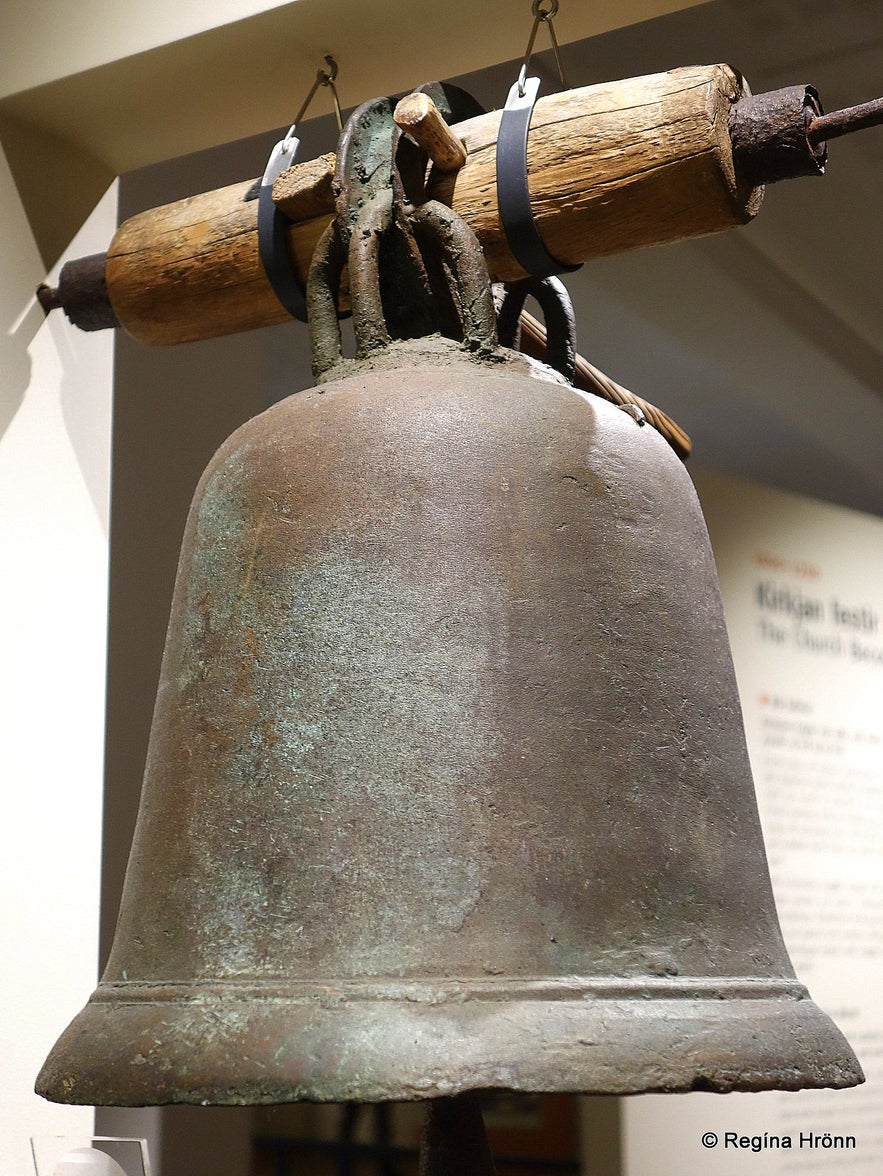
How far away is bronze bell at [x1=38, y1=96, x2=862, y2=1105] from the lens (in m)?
0.68

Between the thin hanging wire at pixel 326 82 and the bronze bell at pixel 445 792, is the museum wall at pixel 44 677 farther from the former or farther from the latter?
the bronze bell at pixel 445 792

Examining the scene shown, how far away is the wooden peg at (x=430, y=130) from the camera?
0.90m

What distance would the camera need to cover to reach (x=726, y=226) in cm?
93

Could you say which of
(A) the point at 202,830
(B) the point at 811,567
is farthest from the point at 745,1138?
(A) the point at 202,830

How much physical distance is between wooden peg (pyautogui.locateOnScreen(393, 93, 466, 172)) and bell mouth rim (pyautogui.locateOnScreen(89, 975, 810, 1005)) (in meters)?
0.56

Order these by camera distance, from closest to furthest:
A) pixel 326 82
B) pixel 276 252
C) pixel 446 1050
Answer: pixel 446 1050, pixel 276 252, pixel 326 82

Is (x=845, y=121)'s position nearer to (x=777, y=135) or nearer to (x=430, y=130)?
(x=777, y=135)

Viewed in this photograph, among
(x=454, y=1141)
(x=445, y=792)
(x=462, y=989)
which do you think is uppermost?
(x=445, y=792)

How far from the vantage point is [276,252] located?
1.04 meters

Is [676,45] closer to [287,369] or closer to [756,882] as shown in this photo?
[287,369]

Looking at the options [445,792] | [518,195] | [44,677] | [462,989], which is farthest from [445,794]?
[44,677]

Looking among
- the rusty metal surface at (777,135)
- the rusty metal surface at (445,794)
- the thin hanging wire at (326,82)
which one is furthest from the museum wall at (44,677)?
the rusty metal surface at (777,135)

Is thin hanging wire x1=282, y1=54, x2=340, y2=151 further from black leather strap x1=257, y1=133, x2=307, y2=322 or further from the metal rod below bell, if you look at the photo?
the metal rod below bell

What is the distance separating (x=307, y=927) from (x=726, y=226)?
55 centimetres
